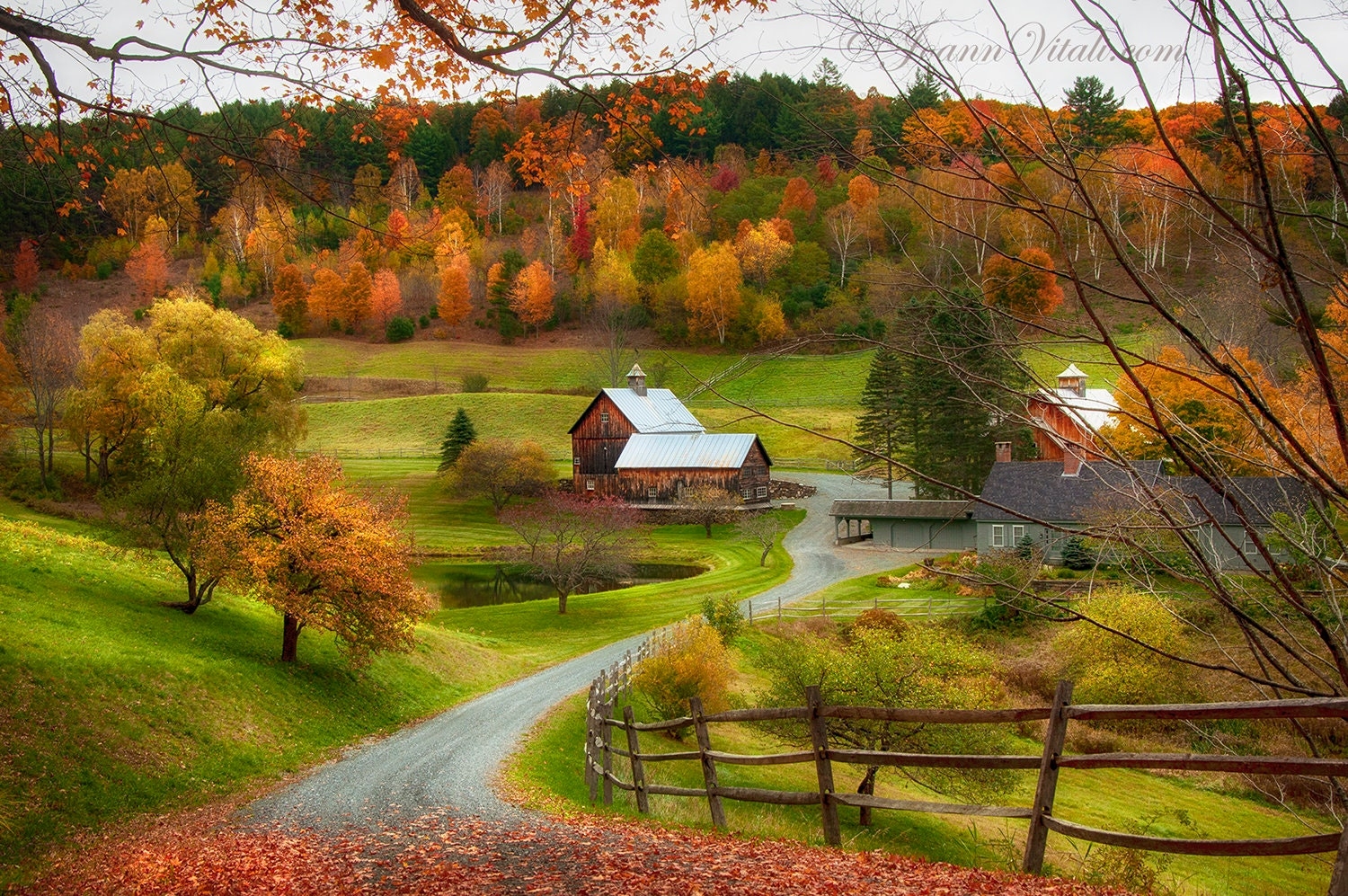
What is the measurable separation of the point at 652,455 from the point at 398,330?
45656mm

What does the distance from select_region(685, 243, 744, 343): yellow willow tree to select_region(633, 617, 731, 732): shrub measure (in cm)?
6252

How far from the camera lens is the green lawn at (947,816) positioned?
12.7m

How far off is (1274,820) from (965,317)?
19572 mm

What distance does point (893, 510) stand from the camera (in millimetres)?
47688

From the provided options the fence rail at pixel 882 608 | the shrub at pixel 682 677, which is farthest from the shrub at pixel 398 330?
the shrub at pixel 682 677

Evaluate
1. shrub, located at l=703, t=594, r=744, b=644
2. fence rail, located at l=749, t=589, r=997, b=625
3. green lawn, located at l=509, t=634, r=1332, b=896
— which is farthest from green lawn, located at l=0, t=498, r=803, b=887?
fence rail, located at l=749, t=589, r=997, b=625

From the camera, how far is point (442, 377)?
88.1 meters

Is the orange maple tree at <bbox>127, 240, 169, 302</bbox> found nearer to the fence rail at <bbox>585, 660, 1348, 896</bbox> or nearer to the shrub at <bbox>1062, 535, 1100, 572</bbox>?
the shrub at <bbox>1062, 535, 1100, 572</bbox>

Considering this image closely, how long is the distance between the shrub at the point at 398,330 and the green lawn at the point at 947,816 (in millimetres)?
79580

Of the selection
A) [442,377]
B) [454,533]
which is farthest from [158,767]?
[442,377]

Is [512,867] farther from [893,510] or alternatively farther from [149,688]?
[893,510]

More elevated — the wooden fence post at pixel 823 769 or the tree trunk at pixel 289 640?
the wooden fence post at pixel 823 769

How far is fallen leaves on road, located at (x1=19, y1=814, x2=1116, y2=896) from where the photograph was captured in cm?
638

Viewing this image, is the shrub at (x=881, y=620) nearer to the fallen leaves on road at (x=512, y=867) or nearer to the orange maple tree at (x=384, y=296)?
the fallen leaves on road at (x=512, y=867)
